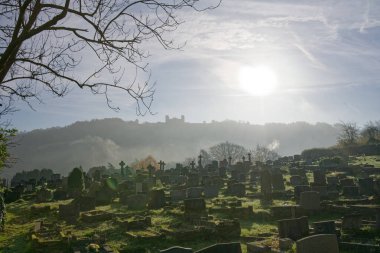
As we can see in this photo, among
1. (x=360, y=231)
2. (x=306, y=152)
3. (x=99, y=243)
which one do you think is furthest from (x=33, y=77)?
(x=306, y=152)

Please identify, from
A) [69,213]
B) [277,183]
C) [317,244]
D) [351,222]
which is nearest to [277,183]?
[277,183]

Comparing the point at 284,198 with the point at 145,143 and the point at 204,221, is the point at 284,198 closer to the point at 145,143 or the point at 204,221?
the point at 204,221

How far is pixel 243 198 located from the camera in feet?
70.0

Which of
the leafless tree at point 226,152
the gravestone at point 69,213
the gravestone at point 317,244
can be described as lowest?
the gravestone at point 69,213

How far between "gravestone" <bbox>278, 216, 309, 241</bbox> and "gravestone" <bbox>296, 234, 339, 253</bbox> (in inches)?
141

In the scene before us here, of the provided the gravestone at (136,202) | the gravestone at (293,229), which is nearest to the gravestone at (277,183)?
the gravestone at (136,202)

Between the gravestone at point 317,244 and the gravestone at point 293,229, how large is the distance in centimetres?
358

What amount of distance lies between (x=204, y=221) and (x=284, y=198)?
8.73m

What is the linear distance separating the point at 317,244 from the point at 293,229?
393 centimetres

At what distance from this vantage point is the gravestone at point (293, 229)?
10.4m

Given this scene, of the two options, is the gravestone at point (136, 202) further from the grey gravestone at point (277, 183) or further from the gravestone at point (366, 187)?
the gravestone at point (366, 187)

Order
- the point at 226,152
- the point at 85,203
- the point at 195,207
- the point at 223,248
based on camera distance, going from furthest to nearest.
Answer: the point at 226,152
the point at 85,203
the point at 195,207
the point at 223,248

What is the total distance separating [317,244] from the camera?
21.9 feet

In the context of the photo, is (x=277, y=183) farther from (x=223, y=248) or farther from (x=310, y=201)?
(x=223, y=248)
